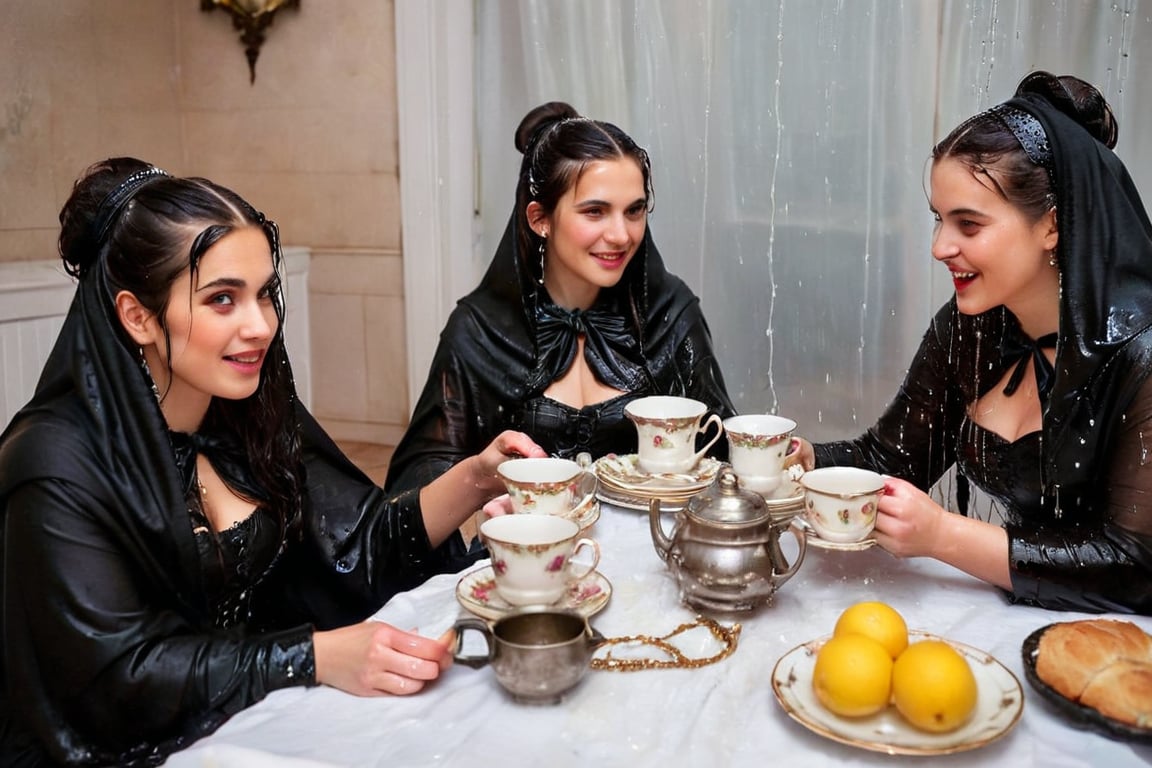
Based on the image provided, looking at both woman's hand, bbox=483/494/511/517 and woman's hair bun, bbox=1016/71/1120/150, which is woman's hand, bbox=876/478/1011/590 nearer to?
woman's hand, bbox=483/494/511/517

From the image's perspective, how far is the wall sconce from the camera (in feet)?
18.4

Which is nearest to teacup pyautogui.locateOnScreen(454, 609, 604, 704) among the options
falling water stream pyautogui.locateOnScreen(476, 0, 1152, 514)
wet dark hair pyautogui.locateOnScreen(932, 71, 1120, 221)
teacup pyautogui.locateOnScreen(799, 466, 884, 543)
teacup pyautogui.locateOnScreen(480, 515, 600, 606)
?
teacup pyautogui.locateOnScreen(480, 515, 600, 606)

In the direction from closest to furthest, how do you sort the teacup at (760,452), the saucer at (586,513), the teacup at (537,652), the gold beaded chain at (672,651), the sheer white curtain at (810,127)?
the teacup at (537,652)
the gold beaded chain at (672,651)
the saucer at (586,513)
the teacup at (760,452)
the sheer white curtain at (810,127)

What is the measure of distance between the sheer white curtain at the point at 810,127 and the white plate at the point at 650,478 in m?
2.44

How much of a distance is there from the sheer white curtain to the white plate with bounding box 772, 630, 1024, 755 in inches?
127

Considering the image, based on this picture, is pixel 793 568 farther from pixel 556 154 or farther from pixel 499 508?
pixel 556 154

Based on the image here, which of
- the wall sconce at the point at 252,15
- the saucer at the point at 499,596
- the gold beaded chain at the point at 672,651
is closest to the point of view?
the gold beaded chain at the point at 672,651

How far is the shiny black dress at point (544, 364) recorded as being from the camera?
294cm

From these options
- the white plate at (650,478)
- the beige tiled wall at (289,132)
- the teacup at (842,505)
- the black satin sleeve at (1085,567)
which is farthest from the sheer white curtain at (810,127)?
the teacup at (842,505)

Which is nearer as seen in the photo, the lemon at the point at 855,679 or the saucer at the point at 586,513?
the lemon at the point at 855,679

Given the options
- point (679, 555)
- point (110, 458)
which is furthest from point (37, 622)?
point (679, 555)

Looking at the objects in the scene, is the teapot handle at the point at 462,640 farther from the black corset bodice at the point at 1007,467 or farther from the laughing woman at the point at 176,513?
the black corset bodice at the point at 1007,467

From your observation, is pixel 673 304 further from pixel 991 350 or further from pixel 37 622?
pixel 37 622

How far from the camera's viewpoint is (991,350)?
235cm
